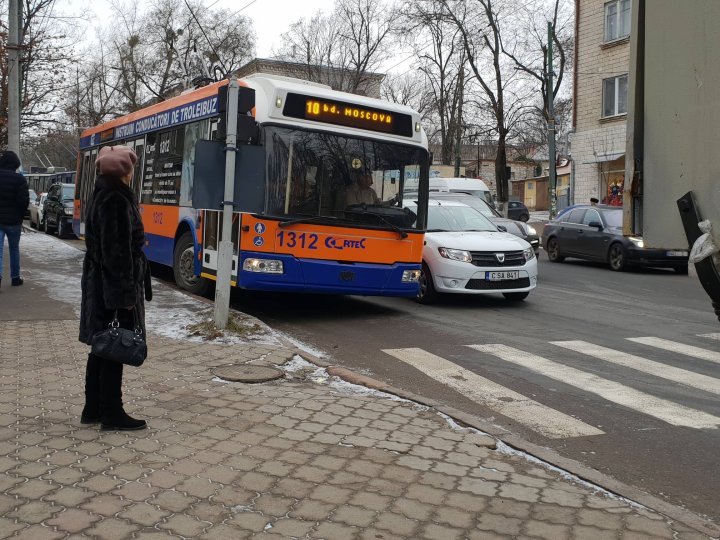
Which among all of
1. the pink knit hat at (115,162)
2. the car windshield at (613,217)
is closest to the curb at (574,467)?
the pink knit hat at (115,162)

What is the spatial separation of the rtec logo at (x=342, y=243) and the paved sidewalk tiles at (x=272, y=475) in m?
3.78

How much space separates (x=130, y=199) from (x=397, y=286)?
576 centimetres

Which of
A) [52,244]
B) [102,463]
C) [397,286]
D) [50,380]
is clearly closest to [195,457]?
[102,463]

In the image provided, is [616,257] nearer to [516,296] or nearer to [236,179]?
[516,296]

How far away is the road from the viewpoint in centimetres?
501

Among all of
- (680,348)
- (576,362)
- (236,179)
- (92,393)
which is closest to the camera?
(92,393)

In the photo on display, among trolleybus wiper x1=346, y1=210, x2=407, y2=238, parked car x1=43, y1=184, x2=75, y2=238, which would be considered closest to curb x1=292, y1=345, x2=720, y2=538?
trolleybus wiper x1=346, y1=210, x2=407, y2=238

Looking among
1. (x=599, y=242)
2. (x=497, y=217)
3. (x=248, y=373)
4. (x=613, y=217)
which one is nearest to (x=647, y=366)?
(x=248, y=373)

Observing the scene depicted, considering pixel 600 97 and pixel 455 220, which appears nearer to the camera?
pixel 455 220

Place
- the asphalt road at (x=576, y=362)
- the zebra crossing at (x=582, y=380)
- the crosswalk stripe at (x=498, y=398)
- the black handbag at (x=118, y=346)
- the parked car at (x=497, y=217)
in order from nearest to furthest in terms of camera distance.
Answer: the black handbag at (x=118, y=346)
the asphalt road at (x=576, y=362)
the crosswalk stripe at (x=498, y=398)
the zebra crossing at (x=582, y=380)
the parked car at (x=497, y=217)

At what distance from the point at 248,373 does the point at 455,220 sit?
7.06 metres

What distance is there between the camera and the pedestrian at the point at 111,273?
4.48 metres

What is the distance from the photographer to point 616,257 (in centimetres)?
1839

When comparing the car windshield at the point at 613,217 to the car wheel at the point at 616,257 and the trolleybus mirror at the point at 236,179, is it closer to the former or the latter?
the car wheel at the point at 616,257
